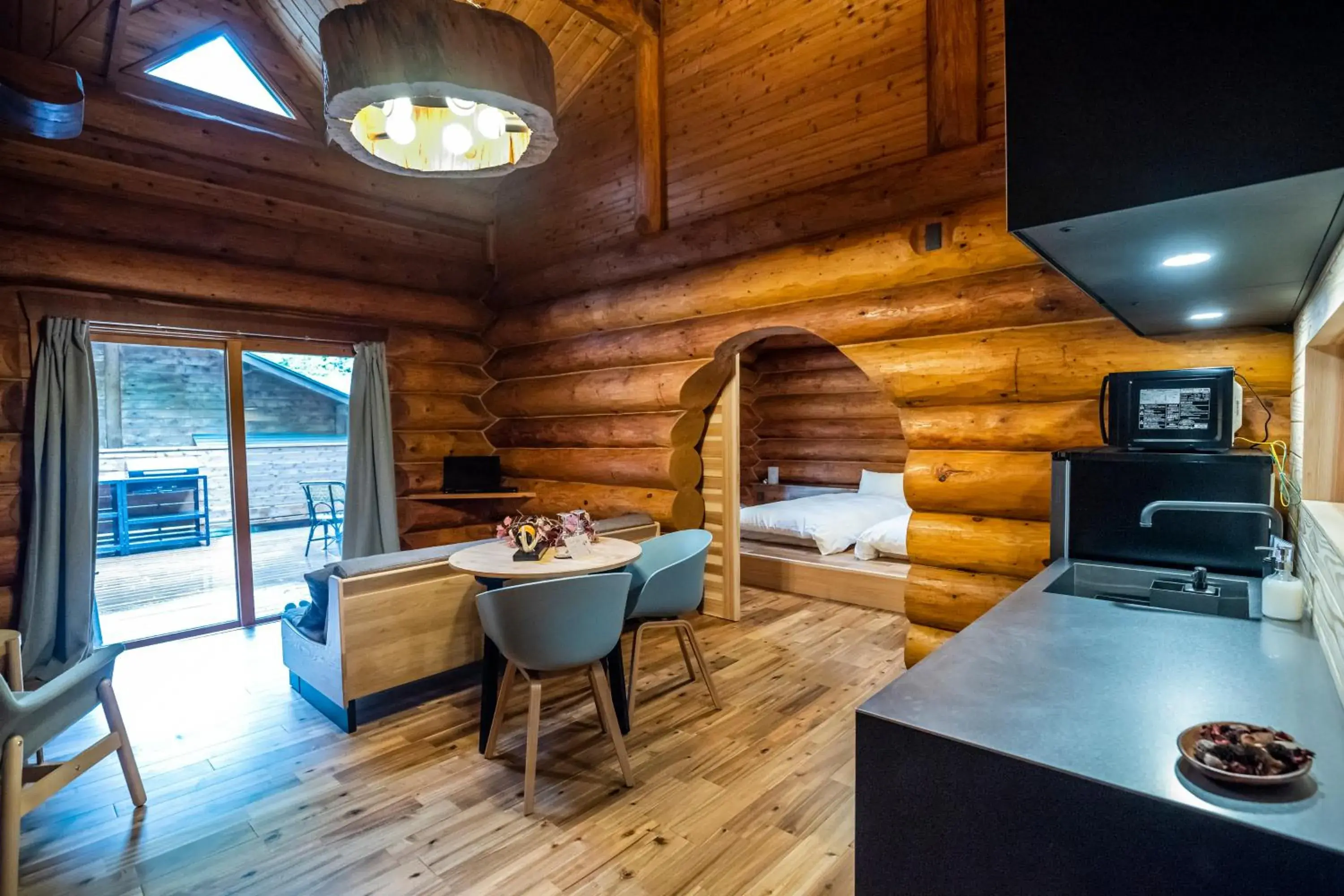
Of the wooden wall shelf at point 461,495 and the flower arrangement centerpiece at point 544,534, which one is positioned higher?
the flower arrangement centerpiece at point 544,534

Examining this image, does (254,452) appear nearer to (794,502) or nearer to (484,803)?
(484,803)

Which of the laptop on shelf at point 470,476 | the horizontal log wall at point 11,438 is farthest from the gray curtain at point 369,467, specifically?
the horizontal log wall at point 11,438

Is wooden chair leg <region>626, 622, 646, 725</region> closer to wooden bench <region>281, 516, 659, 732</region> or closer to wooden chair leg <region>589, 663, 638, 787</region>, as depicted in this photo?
wooden chair leg <region>589, 663, 638, 787</region>

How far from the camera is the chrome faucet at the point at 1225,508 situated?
1823 mm

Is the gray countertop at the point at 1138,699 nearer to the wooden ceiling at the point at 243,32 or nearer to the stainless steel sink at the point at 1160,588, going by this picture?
the stainless steel sink at the point at 1160,588

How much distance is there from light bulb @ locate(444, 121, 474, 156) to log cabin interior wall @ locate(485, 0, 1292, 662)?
211 centimetres

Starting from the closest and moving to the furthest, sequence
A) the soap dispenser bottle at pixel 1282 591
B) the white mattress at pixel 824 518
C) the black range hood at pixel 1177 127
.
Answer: the black range hood at pixel 1177 127
the soap dispenser bottle at pixel 1282 591
the white mattress at pixel 824 518

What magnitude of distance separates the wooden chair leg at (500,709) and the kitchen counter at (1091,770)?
1.95m

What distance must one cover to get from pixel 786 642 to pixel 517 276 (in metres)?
3.87

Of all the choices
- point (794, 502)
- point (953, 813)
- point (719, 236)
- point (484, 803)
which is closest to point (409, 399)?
point (719, 236)

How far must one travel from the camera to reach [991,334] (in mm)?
3320

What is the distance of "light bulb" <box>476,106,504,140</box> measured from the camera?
238cm

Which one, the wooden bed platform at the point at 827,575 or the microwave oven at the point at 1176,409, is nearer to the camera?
the microwave oven at the point at 1176,409

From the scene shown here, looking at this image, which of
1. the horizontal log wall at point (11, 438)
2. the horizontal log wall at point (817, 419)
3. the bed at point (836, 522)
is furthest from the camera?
the horizontal log wall at point (817, 419)
